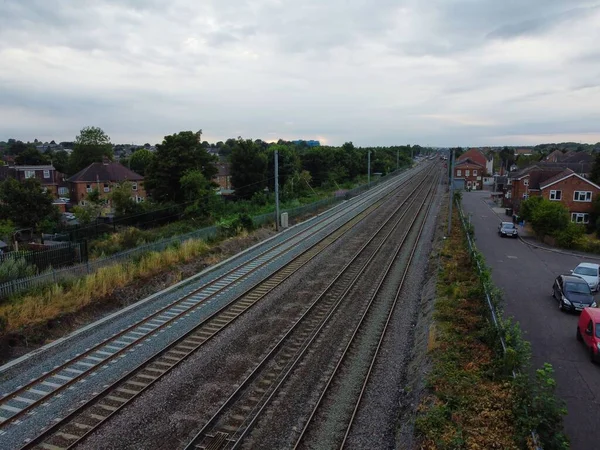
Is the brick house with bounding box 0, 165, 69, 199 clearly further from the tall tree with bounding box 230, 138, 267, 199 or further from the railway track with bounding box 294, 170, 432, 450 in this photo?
the railway track with bounding box 294, 170, 432, 450

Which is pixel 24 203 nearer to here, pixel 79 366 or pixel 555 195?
pixel 79 366

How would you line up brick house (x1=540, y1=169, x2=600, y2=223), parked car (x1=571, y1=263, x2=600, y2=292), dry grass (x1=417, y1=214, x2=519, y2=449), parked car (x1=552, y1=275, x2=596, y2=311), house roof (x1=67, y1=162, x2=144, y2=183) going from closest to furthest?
dry grass (x1=417, y1=214, x2=519, y2=449), parked car (x1=552, y1=275, x2=596, y2=311), parked car (x1=571, y1=263, x2=600, y2=292), brick house (x1=540, y1=169, x2=600, y2=223), house roof (x1=67, y1=162, x2=144, y2=183)

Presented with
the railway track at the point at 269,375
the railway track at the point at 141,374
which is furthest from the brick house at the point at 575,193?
the railway track at the point at 141,374

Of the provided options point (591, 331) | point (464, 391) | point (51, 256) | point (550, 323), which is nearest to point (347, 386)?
point (464, 391)

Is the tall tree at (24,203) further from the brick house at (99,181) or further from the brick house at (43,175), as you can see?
the brick house at (43,175)

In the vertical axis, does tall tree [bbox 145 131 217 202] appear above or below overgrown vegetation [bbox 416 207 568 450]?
above

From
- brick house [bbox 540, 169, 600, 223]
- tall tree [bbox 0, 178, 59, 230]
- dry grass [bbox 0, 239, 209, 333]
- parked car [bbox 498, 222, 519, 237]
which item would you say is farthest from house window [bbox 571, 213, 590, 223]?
tall tree [bbox 0, 178, 59, 230]
